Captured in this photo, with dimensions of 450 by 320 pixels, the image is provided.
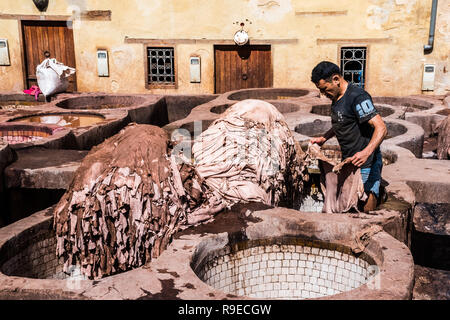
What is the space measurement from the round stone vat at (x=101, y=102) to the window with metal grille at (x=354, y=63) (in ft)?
17.0

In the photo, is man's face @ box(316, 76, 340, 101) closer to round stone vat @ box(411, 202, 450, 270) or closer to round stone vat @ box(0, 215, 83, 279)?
round stone vat @ box(0, 215, 83, 279)

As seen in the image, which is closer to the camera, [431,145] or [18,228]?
[18,228]

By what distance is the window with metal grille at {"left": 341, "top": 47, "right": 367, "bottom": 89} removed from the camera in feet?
42.9

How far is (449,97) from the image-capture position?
11.5 meters

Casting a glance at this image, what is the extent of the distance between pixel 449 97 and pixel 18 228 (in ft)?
32.5

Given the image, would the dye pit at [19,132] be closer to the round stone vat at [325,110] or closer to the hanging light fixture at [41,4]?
the round stone vat at [325,110]

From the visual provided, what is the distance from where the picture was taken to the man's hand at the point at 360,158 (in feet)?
13.9

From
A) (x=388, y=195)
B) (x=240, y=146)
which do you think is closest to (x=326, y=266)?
(x=388, y=195)

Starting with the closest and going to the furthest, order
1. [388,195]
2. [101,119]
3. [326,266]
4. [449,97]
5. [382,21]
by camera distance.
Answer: [326,266]
[388,195]
[101,119]
[449,97]
[382,21]

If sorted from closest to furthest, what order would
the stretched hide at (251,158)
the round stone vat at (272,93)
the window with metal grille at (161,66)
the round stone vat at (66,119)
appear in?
1. the stretched hide at (251,158)
2. the round stone vat at (66,119)
3. the round stone vat at (272,93)
4. the window with metal grille at (161,66)

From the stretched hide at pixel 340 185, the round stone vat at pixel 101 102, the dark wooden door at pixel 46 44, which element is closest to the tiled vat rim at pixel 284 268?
the stretched hide at pixel 340 185

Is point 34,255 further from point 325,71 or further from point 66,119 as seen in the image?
point 66,119

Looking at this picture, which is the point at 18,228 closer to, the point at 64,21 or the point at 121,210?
the point at 121,210

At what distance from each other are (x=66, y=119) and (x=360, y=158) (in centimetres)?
615
